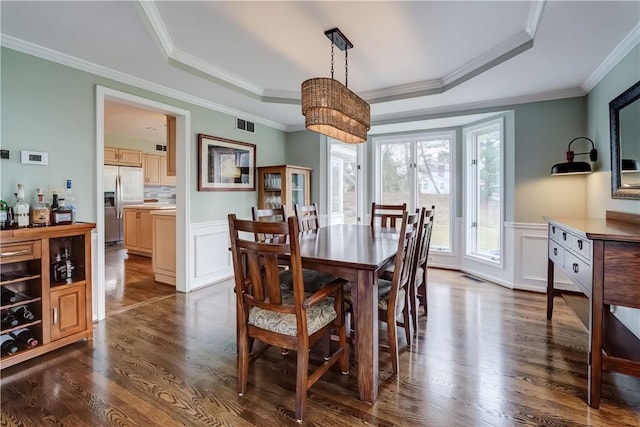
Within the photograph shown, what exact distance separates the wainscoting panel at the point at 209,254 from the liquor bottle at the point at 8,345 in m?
1.76

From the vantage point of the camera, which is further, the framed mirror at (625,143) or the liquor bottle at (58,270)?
the liquor bottle at (58,270)

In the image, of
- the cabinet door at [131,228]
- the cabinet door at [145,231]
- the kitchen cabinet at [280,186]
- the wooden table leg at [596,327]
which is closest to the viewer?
the wooden table leg at [596,327]

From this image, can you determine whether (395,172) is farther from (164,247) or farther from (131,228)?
(131,228)

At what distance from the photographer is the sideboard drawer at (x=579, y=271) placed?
71.1 inches

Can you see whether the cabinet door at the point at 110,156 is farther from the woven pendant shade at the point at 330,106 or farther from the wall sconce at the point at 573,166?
the wall sconce at the point at 573,166

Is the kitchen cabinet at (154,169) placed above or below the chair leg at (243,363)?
above

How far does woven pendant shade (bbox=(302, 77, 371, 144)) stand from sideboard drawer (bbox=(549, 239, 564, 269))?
6.12ft

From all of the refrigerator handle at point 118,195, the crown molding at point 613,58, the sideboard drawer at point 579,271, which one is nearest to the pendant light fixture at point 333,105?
the sideboard drawer at point 579,271

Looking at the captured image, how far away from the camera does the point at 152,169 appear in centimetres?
755

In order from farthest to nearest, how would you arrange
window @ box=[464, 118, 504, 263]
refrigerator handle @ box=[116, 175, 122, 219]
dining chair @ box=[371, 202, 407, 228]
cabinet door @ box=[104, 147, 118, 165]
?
refrigerator handle @ box=[116, 175, 122, 219] → cabinet door @ box=[104, 147, 118, 165] → window @ box=[464, 118, 504, 263] → dining chair @ box=[371, 202, 407, 228]

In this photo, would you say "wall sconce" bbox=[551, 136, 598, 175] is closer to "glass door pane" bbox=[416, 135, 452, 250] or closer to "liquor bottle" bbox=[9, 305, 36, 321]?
"glass door pane" bbox=[416, 135, 452, 250]

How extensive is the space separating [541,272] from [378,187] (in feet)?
8.19

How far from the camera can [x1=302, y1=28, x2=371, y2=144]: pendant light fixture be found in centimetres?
222

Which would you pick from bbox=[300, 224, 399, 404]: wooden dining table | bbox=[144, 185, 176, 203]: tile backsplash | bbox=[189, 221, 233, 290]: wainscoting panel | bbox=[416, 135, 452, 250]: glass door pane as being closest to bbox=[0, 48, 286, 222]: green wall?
bbox=[189, 221, 233, 290]: wainscoting panel
